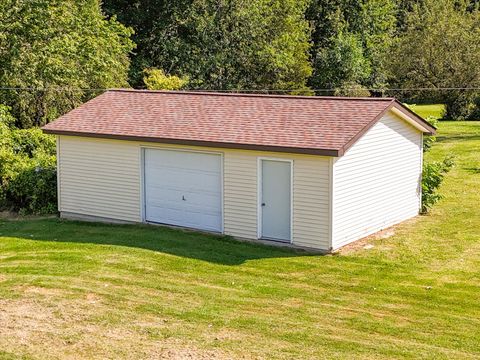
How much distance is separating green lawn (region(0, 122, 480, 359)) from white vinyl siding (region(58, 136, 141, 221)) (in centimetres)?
73

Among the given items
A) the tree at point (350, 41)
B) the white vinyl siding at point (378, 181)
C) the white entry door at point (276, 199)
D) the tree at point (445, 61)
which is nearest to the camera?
the white vinyl siding at point (378, 181)

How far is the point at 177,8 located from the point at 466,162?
23550mm

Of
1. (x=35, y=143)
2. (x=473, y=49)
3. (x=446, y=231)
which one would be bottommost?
(x=446, y=231)

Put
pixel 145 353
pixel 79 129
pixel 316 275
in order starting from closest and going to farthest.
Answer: pixel 145 353 → pixel 316 275 → pixel 79 129

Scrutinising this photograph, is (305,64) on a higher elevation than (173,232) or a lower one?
higher

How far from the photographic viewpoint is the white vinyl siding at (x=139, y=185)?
1650 cm

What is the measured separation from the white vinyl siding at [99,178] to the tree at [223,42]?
2569cm

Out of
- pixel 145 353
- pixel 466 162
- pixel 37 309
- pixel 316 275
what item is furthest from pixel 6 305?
pixel 466 162

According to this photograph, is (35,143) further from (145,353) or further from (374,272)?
(145,353)

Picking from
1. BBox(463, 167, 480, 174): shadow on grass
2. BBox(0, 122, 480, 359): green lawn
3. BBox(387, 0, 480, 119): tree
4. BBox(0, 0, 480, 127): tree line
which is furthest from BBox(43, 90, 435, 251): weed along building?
BBox(387, 0, 480, 119): tree

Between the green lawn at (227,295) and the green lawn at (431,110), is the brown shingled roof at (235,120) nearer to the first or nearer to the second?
the green lawn at (227,295)

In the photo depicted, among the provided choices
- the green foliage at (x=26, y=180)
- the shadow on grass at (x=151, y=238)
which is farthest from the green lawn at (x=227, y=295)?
the green foliage at (x=26, y=180)

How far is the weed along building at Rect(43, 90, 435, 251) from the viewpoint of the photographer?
54.5ft

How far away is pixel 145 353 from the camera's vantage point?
10617mm
